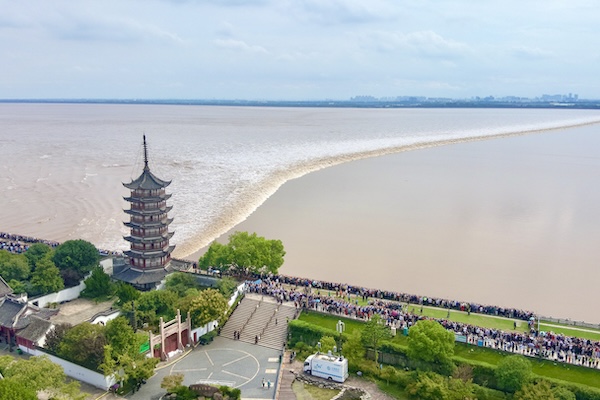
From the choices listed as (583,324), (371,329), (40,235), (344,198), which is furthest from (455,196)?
(40,235)

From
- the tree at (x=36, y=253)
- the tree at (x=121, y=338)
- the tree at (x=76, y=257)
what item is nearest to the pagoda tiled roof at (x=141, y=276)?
the tree at (x=76, y=257)

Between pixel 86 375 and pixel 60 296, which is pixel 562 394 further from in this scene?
pixel 60 296

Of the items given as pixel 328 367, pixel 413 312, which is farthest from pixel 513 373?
pixel 328 367

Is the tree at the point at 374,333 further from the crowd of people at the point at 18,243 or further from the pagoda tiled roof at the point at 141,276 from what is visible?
the crowd of people at the point at 18,243

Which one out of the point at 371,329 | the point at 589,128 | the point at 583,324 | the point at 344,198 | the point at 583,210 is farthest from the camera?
the point at 589,128

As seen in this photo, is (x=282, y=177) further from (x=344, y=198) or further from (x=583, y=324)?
(x=583, y=324)
